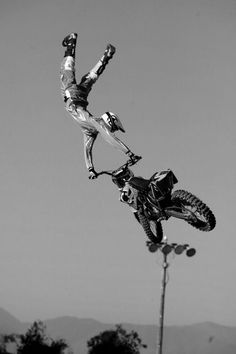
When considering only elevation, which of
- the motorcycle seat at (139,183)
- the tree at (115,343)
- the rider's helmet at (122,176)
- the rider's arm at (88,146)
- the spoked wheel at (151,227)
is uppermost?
the tree at (115,343)

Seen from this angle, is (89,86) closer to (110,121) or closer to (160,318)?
(110,121)

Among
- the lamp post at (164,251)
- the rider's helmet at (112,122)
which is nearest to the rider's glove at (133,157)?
the rider's helmet at (112,122)

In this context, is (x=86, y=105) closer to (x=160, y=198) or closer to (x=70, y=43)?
(x=70, y=43)

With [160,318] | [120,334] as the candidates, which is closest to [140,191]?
[160,318]

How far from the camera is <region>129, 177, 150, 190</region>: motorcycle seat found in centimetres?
1202

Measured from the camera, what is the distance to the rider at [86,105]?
11688mm

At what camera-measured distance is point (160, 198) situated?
12.0m

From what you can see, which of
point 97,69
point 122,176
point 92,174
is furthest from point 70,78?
point 122,176

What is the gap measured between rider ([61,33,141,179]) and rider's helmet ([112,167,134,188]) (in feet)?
1.45

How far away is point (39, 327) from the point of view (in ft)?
240

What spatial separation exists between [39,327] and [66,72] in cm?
6371

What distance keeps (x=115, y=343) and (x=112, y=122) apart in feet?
225

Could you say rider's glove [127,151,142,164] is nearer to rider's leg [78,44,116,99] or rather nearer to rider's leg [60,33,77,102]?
rider's leg [60,33,77,102]

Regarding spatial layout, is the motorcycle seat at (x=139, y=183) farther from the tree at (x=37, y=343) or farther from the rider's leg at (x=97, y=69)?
the tree at (x=37, y=343)
